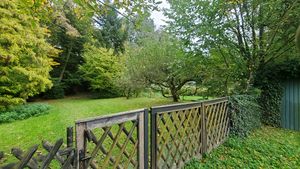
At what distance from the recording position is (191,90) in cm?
1091

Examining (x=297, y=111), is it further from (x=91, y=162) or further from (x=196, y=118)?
(x=91, y=162)

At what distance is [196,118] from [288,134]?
3.80m

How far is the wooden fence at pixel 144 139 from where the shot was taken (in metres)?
1.89

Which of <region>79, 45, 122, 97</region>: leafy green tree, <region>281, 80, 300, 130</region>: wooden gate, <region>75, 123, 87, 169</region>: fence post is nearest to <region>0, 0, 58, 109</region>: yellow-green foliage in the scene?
<region>79, 45, 122, 97</region>: leafy green tree

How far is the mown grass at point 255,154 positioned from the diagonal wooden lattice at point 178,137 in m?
0.22

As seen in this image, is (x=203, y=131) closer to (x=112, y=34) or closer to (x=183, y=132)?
(x=183, y=132)

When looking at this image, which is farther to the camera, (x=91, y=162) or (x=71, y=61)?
(x=71, y=61)

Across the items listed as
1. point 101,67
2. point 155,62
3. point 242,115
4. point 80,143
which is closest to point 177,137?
point 80,143

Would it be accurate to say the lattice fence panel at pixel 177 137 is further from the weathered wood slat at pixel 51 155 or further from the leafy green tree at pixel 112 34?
the leafy green tree at pixel 112 34

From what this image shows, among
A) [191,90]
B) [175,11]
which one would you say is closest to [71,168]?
[175,11]

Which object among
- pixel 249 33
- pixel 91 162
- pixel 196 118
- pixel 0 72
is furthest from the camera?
pixel 0 72

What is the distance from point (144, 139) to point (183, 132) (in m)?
0.99

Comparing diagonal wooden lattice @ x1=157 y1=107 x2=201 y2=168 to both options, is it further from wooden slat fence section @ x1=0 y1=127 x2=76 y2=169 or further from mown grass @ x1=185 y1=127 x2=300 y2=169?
wooden slat fence section @ x1=0 y1=127 x2=76 y2=169

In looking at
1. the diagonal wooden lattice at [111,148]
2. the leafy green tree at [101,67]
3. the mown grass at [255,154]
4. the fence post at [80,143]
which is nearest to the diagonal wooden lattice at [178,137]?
the mown grass at [255,154]
